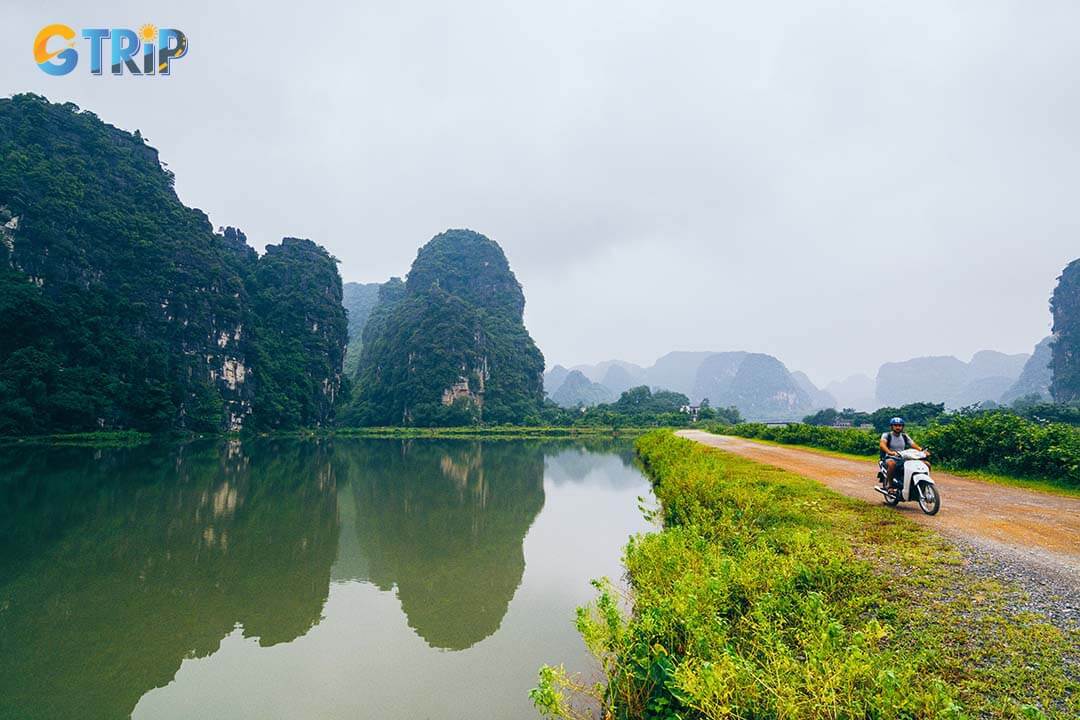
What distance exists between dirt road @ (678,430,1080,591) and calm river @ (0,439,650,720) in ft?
16.2

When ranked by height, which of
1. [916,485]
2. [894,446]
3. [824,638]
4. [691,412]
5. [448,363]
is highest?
[448,363]

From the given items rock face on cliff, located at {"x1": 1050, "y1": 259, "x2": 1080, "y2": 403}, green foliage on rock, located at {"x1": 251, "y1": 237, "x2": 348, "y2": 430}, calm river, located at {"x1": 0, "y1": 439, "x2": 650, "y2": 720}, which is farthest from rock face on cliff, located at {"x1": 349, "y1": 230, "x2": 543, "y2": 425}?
rock face on cliff, located at {"x1": 1050, "y1": 259, "x2": 1080, "y2": 403}

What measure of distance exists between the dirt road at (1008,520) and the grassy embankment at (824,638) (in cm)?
58

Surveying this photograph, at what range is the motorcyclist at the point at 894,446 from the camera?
27.1 ft

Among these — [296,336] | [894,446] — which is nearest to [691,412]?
[296,336]

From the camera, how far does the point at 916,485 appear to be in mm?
7934

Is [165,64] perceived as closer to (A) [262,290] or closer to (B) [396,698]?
(B) [396,698]

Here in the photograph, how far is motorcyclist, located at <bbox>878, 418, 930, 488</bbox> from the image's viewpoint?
27.1ft

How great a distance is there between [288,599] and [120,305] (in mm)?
70684

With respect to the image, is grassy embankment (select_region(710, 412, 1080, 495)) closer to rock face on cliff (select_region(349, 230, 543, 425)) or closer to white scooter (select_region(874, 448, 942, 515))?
white scooter (select_region(874, 448, 942, 515))

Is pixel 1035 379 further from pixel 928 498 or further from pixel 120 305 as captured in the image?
pixel 120 305

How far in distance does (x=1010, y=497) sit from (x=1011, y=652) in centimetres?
779

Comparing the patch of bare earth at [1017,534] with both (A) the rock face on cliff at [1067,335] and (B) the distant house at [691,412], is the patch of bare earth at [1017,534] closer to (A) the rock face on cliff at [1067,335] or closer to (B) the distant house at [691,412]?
(B) the distant house at [691,412]

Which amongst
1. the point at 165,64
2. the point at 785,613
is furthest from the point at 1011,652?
the point at 165,64
